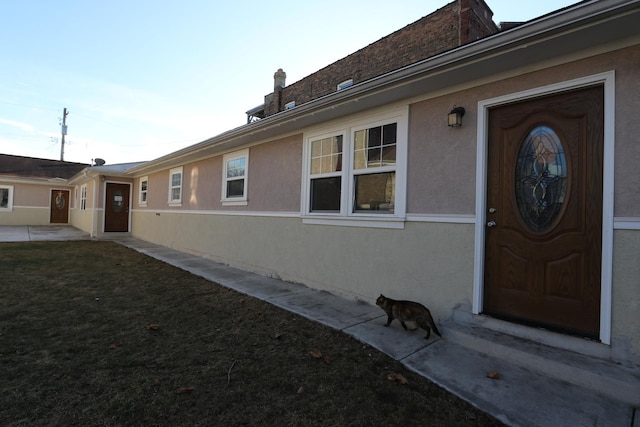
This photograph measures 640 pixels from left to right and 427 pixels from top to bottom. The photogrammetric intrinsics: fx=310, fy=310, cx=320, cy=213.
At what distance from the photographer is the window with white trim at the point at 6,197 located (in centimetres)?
1764

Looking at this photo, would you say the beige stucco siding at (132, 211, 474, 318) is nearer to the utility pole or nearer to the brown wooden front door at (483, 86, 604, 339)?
the brown wooden front door at (483, 86, 604, 339)

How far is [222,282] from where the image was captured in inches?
218

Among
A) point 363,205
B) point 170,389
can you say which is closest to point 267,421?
point 170,389

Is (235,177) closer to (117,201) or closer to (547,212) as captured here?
(547,212)

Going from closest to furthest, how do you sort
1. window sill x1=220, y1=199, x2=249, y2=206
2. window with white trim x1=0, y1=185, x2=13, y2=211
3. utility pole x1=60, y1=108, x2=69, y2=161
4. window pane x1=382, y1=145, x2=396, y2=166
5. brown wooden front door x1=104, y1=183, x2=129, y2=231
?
1. window pane x1=382, y1=145, x2=396, y2=166
2. window sill x1=220, y1=199, x2=249, y2=206
3. brown wooden front door x1=104, y1=183, x2=129, y2=231
4. window with white trim x1=0, y1=185, x2=13, y2=211
5. utility pole x1=60, y1=108, x2=69, y2=161

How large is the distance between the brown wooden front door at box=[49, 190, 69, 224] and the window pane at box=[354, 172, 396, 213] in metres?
22.7

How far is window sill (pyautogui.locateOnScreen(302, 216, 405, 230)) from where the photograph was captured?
402 centimetres

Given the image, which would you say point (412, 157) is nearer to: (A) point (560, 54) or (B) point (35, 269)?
(A) point (560, 54)

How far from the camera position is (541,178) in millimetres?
2959

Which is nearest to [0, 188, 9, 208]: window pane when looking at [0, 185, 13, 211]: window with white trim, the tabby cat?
[0, 185, 13, 211]: window with white trim

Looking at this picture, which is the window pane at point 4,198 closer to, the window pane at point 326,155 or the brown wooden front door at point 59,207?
the brown wooden front door at point 59,207

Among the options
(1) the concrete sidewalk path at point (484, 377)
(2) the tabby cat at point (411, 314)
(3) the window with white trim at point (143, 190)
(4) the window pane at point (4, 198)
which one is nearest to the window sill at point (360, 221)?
(2) the tabby cat at point (411, 314)

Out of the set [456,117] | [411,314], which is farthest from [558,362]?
[456,117]

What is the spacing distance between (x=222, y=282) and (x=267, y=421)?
3.86 metres
